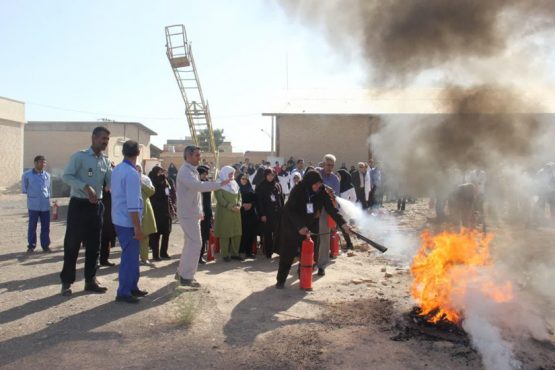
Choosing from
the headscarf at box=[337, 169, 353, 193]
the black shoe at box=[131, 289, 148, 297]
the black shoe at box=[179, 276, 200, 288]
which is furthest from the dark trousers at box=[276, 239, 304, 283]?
the headscarf at box=[337, 169, 353, 193]

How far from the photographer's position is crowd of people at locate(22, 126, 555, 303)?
5266 millimetres

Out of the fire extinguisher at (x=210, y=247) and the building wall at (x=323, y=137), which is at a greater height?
the building wall at (x=323, y=137)

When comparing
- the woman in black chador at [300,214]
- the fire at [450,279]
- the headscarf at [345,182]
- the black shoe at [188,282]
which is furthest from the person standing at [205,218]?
the fire at [450,279]

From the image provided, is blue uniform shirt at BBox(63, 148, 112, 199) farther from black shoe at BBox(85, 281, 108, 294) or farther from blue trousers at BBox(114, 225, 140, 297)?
black shoe at BBox(85, 281, 108, 294)

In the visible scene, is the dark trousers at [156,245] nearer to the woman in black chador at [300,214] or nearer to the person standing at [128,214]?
the person standing at [128,214]

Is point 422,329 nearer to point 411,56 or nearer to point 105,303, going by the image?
point 105,303

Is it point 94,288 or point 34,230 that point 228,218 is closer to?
point 94,288

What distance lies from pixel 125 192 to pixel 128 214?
10.1 inches

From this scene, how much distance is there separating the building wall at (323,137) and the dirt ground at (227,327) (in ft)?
51.5

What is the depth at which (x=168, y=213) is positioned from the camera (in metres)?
7.94

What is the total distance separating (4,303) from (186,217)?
2296mm

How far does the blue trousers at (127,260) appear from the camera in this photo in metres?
5.22

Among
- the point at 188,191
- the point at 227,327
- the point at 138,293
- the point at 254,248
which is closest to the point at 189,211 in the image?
the point at 188,191

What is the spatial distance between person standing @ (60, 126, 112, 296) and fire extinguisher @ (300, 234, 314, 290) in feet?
8.71
